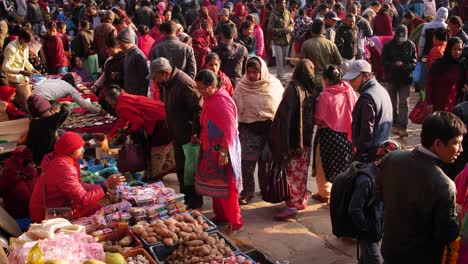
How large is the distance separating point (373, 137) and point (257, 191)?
78.5 inches

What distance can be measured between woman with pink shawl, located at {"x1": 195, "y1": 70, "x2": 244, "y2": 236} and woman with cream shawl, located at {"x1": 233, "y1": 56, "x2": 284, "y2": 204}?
0.57 metres

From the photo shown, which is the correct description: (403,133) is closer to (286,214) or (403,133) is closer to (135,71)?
(286,214)

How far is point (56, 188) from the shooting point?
472 centimetres

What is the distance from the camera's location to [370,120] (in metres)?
5.07

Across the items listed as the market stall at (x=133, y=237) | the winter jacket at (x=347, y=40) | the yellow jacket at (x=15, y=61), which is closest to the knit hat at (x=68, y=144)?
the market stall at (x=133, y=237)

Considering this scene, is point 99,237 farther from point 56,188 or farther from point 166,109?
point 166,109

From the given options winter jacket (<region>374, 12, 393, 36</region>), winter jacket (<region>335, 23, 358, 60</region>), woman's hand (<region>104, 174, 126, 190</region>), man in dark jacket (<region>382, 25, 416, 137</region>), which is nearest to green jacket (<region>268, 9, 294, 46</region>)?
winter jacket (<region>374, 12, 393, 36</region>)

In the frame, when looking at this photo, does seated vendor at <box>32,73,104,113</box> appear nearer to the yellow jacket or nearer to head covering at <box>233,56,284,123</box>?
the yellow jacket

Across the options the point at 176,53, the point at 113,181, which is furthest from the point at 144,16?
the point at 113,181

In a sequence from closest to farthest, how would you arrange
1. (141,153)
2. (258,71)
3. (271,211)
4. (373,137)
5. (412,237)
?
(412,237) → (373,137) → (258,71) → (271,211) → (141,153)

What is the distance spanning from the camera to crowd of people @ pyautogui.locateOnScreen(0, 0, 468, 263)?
342 cm

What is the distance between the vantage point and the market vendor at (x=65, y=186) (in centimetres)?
470

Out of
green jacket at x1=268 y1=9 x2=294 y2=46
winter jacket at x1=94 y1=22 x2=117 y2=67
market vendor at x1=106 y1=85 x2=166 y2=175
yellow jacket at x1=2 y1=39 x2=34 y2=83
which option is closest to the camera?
market vendor at x1=106 y1=85 x2=166 y2=175

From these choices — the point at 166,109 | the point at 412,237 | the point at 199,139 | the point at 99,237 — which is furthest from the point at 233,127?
the point at 412,237
